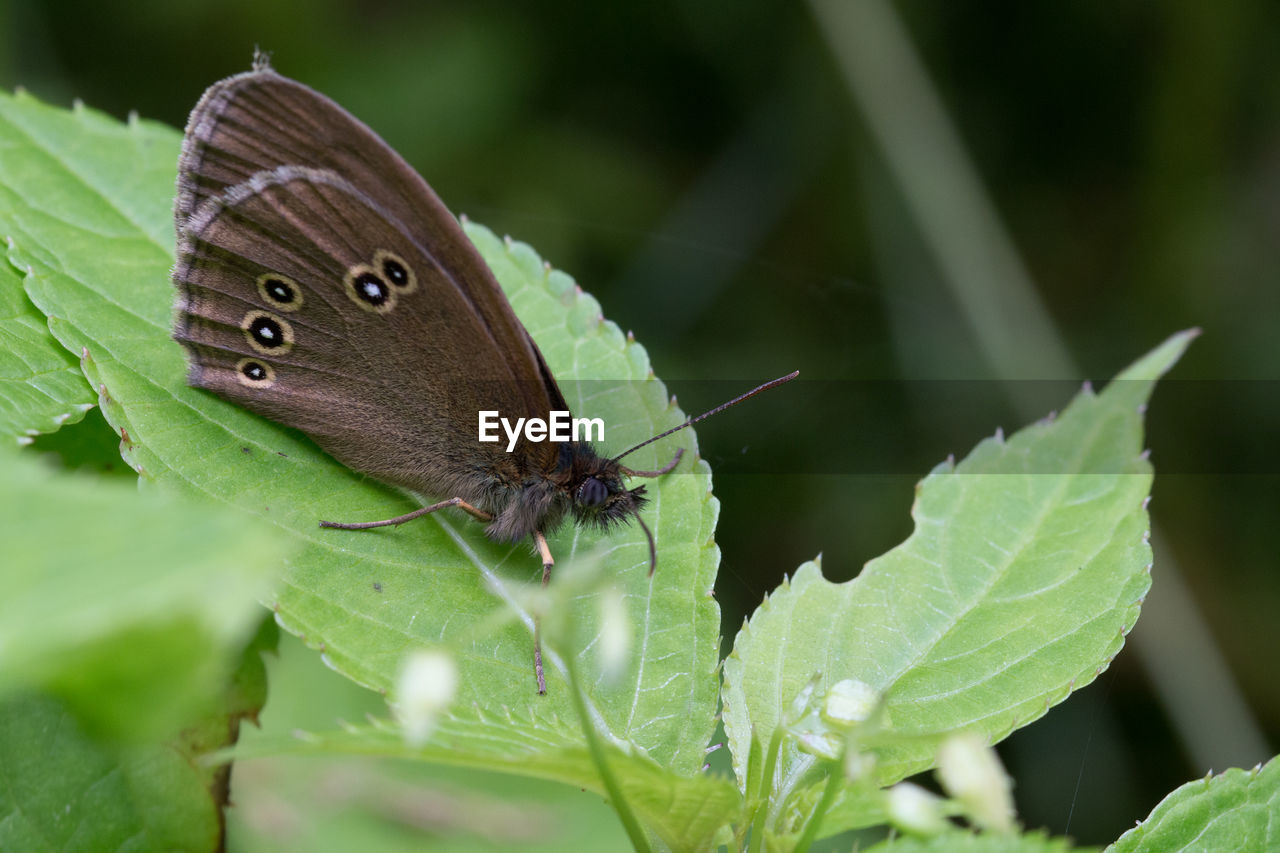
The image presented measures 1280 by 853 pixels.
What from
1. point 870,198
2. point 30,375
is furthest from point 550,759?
point 870,198

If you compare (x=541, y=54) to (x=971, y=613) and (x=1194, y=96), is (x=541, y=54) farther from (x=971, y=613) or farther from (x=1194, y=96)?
(x=971, y=613)

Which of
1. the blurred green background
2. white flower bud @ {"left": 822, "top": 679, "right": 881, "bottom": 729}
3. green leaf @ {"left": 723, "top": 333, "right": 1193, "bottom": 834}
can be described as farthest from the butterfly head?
the blurred green background

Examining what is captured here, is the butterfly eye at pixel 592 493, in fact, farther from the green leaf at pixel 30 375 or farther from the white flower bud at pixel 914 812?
the white flower bud at pixel 914 812

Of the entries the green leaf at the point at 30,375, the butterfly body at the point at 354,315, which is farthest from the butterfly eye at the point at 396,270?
the green leaf at the point at 30,375

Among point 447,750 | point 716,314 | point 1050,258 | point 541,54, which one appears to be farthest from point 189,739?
point 1050,258

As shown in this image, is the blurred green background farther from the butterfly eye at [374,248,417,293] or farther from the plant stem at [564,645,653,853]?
the plant stem at [564,645,653,853]

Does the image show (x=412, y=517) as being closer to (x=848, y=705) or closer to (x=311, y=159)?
(x=311, y=159)
